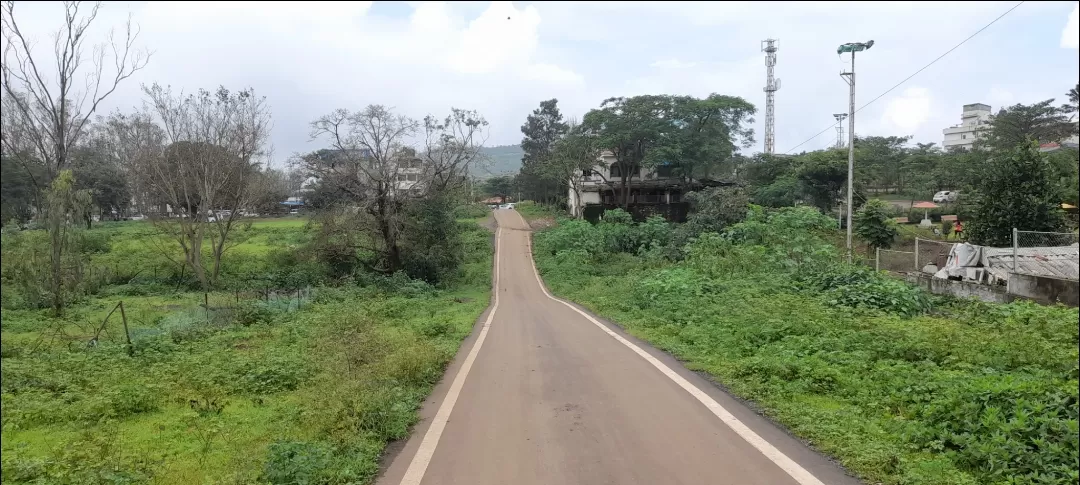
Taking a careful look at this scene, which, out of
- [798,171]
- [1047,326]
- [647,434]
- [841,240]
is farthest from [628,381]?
[798,171]

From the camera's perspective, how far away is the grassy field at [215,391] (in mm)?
4953

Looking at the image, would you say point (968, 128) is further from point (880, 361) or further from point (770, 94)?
point (880, 361)

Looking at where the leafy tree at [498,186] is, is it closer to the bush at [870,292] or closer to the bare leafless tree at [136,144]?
the bare leafless tree at [136,144]

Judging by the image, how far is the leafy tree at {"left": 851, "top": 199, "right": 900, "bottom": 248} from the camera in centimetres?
2552

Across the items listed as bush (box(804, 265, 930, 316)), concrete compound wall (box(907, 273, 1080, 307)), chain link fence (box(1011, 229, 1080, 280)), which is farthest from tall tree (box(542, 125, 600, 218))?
chain link fence (box(1011, 229, 1080, 280))

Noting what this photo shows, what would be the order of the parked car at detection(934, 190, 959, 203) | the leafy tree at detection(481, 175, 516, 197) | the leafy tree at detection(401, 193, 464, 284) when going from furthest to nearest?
the leafy tree at detection(481, 175, 516, 197), the parked car at detection(934, 190, 959, 203), the leafy tree at detection(401, 193, 464, 284)

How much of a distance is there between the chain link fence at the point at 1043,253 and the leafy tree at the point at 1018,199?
118 inches

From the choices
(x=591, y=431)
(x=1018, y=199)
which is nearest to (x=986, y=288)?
(x=1018, y=199)

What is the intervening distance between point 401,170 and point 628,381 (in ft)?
68.6

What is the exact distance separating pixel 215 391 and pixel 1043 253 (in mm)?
11122

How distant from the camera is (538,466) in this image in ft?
15.5

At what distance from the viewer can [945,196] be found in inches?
1740

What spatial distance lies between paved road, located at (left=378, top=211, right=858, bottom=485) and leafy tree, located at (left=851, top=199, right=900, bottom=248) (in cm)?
2087

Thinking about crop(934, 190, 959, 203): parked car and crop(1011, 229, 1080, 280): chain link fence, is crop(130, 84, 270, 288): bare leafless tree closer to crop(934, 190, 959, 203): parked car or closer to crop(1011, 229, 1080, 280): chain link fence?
crop(1011, 229, 1080, 280): chain link fence
